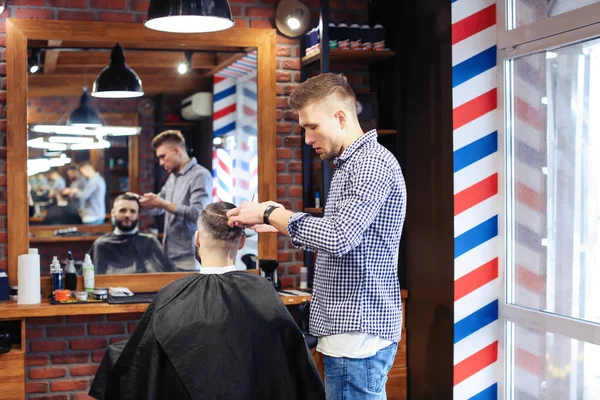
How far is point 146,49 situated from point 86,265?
1208 millimetres

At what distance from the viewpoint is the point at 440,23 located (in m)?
3.84

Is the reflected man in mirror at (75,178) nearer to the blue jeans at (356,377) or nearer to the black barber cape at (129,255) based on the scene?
the black barber cape at (129,255)

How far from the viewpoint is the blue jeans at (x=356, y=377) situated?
90.4 inches

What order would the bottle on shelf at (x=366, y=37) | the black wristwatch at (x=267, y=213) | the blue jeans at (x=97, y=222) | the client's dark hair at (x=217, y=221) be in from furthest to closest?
1. the bottle on shelf at (x=366, y=37)
2. the blue jeans at (x=97, y=222)
3. the client's dark hair at (x=217, y=221)
4. the black wristwatch at (x=267, y=213)

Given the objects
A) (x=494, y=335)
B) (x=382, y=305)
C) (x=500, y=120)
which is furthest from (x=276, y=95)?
(x=382, y=305)

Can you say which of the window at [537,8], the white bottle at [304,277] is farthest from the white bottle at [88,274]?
the window at [537,8]

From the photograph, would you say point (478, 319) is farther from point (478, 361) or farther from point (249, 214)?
point (249, 214)

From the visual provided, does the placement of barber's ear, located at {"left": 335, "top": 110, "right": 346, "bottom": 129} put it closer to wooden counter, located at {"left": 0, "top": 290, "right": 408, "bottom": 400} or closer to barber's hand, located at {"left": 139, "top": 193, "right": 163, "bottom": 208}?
wooden counter, located at {"left": 0, "top": 290, "right": 408, "bottom": 400}

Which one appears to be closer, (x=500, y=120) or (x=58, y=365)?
(x=500, y=120)

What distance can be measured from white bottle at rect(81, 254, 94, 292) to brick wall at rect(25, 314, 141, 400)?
0.24 m

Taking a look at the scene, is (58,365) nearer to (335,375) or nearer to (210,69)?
(210,69)

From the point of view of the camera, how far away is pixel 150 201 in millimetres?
4211

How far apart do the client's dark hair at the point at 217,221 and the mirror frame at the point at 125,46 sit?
1.72m

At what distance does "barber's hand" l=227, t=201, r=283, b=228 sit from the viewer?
7.73 feet
